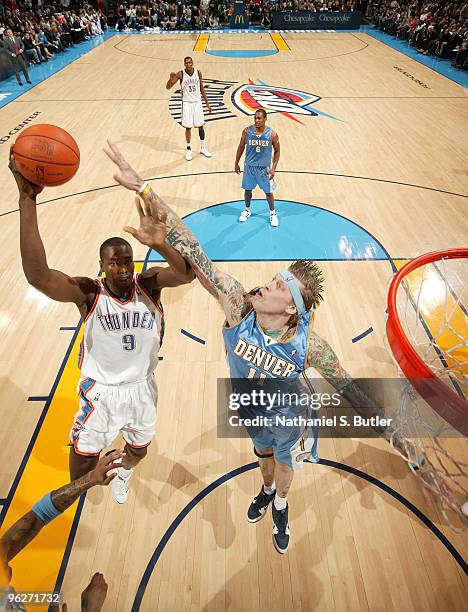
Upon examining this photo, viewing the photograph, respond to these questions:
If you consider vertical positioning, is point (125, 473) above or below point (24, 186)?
below

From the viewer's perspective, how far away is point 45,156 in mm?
2607

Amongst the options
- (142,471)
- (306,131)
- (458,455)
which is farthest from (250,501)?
(306,131)

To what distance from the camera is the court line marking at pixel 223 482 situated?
2.85 m

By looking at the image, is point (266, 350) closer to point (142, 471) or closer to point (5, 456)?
point (142, 471)

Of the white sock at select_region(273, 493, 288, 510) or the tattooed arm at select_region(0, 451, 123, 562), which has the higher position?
the tattooed arm at select_region(0, 451, 123, 562)

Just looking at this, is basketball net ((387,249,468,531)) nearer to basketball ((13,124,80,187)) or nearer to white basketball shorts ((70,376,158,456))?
white basketball shorts ((70,376,158,456))

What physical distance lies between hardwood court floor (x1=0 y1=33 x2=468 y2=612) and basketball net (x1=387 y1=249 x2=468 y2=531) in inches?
11.2

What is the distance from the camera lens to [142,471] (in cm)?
343

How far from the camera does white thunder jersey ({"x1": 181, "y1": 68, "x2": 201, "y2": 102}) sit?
7.76 metres

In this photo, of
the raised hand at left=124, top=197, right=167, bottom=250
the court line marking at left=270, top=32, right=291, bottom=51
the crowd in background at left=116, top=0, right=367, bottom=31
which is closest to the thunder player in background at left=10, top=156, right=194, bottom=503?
the raised hand at left=124, top=197, right=167, bottom=250

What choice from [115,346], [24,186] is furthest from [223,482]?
[24,186]

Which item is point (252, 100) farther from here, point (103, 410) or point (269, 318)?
point (103, 410)

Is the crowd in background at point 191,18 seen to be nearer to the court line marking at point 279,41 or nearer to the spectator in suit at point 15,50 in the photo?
the spectator in suit at point 15,50

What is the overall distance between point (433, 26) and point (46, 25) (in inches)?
610
